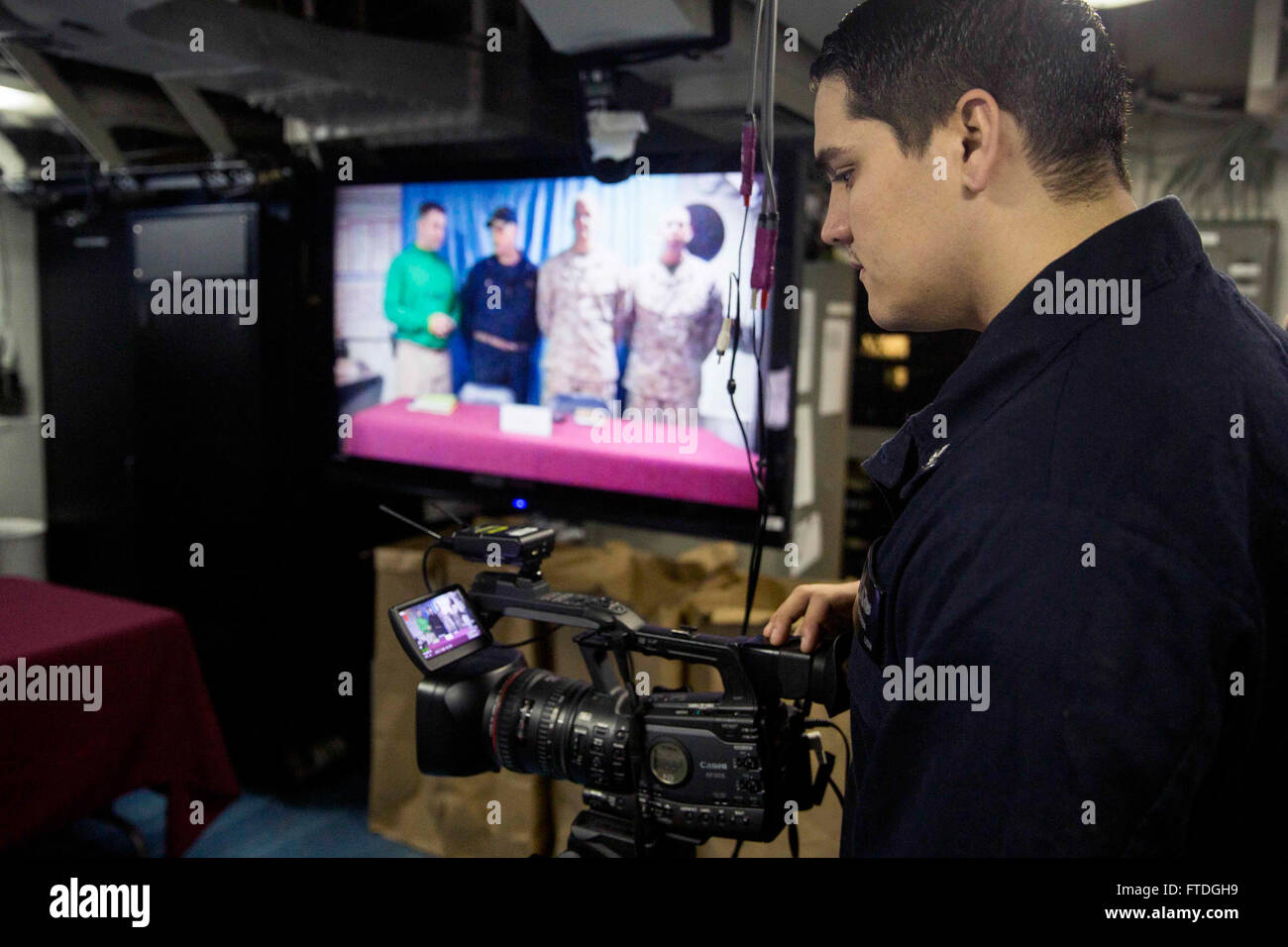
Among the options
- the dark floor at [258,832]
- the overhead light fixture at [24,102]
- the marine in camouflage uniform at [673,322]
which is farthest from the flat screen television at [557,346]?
the overhead light fixture at [24,102]

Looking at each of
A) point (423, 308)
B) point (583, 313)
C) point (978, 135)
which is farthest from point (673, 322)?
point (978, 135)

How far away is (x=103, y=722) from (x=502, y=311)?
4.49 ft

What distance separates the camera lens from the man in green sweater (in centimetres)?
148

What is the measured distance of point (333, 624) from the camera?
3.06 m

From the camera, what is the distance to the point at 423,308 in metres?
2.61

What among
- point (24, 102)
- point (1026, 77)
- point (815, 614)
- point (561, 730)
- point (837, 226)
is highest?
point (24, 102)

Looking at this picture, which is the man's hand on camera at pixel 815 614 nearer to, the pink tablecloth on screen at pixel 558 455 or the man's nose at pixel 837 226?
the man's nose at pixel 837 226

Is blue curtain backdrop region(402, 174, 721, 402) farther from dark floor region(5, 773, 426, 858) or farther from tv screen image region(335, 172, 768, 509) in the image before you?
dark floor region(5, 773, 426, 858)

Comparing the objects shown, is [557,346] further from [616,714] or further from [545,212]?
[616,714]

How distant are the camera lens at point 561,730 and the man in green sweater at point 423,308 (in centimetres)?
148

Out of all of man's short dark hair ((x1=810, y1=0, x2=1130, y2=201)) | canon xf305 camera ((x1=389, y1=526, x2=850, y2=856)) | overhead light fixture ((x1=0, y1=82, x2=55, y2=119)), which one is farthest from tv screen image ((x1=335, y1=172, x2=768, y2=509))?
overhead light fixture ((x1=0, y1=82, x2=55, y2=119))

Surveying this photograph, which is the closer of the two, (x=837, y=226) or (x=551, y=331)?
(x=837, y=226)
